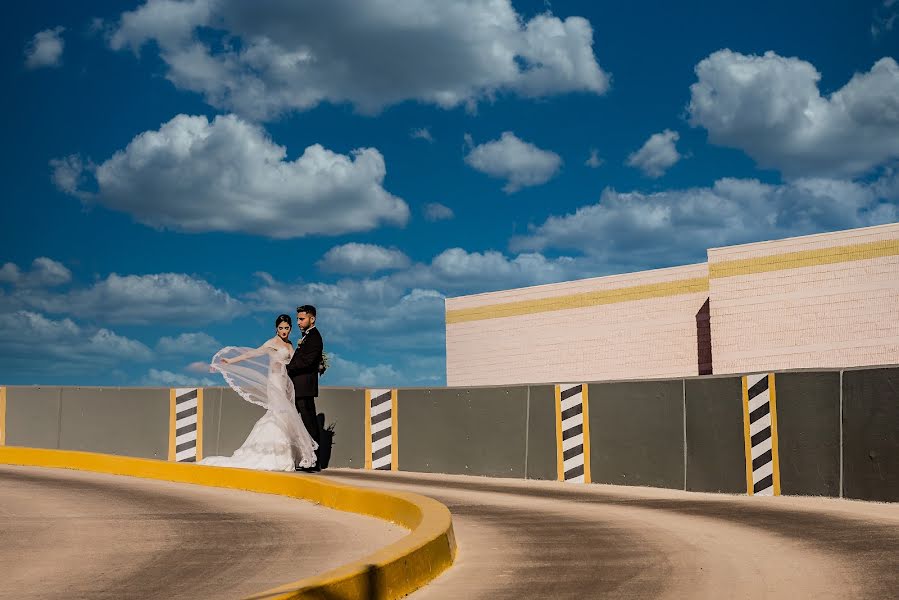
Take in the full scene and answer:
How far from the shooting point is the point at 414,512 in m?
8.66

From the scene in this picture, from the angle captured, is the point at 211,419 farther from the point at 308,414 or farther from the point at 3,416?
the point at 3,416

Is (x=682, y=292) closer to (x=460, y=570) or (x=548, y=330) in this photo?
(x=548, y=330)

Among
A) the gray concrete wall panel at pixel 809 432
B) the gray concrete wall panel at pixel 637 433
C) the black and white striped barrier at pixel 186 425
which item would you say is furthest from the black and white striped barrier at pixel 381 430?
the gray concrete wall panel at pixel 809 432

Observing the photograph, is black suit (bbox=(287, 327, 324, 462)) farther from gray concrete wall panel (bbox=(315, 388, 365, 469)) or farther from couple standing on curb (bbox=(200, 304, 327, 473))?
gray concrete wall panel (bbox=(315, 388, 365, 469))

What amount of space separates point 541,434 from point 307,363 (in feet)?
11.2

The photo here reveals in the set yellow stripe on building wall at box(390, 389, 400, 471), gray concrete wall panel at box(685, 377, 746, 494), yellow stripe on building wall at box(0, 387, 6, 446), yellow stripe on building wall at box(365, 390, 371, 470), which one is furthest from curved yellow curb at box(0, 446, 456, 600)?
gray concrete wall panel at box(685, 377, 746, 494)

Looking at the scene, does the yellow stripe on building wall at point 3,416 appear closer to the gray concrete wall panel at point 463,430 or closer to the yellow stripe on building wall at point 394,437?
the yellow stripe on building wall at point 394,437

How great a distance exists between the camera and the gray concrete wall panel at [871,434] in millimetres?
11602

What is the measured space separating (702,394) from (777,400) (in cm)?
100

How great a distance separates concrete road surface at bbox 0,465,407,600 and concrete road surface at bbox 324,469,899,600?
976 millimetres

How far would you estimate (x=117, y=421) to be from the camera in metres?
19.4

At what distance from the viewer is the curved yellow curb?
5332 mm

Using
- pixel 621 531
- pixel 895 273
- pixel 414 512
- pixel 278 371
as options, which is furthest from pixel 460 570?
pixel 895 273

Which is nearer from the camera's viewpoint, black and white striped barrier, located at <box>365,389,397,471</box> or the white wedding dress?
the white wedding dress
